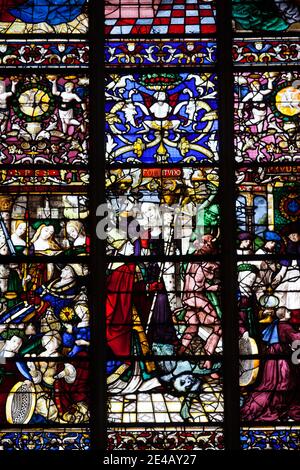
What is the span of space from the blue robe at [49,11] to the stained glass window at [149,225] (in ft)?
0.05

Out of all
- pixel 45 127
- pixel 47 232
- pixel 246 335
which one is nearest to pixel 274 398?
pixel 246 335

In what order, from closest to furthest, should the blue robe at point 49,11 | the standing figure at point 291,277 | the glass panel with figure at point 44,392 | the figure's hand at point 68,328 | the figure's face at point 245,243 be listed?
the glass panel with figure at point 44,392, the figure's hand at point 68,328, the standing figure at point 291,277, the figure's face at point 245,243, the blue robe at point 49,11

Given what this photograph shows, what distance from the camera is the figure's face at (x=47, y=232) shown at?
→ 27.9ft

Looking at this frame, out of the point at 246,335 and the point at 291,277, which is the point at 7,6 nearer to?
the point at 291,277

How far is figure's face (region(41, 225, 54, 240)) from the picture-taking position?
8.51 metres

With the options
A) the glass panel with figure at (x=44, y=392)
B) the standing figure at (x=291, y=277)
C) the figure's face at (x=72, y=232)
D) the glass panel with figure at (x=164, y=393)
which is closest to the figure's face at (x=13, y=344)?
the glass panel with figure at (x=44, y=392)

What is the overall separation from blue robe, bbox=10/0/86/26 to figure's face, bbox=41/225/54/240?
1.65 m

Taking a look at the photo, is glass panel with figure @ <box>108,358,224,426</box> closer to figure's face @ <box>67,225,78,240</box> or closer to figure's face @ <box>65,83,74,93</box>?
figure's face @ <box>67,225,78,240</box>

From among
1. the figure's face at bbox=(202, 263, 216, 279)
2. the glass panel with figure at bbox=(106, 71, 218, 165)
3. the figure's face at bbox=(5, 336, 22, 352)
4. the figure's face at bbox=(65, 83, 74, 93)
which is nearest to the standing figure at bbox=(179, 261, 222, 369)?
the figure's face at bbox=(202, 263, 216, 279)

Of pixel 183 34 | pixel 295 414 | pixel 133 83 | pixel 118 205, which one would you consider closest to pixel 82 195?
pixel 118 205

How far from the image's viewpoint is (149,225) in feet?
28.0

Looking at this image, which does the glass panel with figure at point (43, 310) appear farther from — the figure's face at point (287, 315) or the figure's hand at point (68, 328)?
the figure's face at point (287, 315)

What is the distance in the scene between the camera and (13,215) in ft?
28.0

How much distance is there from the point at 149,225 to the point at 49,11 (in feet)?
6.28
